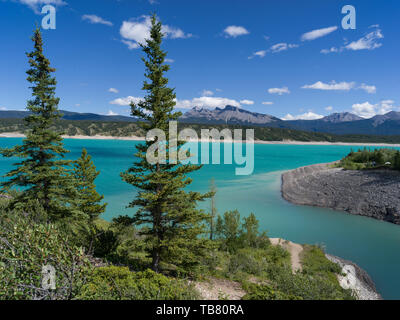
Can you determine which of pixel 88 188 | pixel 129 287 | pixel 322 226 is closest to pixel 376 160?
pixel 322 226

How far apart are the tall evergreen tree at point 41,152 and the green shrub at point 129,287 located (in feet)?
29.8

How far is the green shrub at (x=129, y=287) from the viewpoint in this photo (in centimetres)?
823

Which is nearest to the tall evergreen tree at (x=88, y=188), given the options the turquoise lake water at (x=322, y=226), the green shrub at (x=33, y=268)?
the turquoise lake water at (x=322, y=226)

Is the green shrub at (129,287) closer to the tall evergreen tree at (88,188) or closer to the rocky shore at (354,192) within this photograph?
the tall evergreen tree at (88,188)

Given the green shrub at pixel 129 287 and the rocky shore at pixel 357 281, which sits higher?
the green shrub at pixel 129 287

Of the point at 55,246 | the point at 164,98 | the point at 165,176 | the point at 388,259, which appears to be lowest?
the point at 388,259

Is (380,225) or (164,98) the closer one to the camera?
(164,98)

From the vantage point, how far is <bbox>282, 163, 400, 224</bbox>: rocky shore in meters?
38.8

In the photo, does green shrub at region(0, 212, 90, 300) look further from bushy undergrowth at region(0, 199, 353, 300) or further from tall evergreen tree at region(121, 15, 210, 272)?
tall evergreen tree at region(121, 15, 210, 272)
